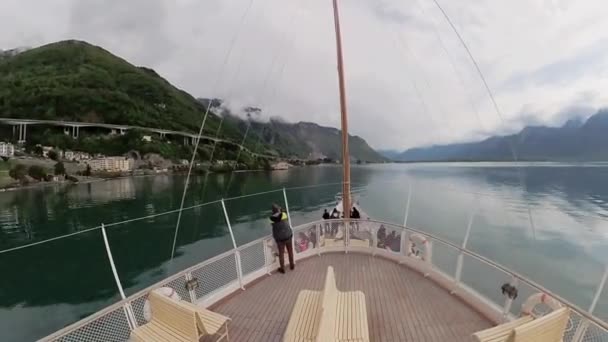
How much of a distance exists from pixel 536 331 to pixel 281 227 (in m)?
4.33

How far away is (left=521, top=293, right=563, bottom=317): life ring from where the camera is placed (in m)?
3.71

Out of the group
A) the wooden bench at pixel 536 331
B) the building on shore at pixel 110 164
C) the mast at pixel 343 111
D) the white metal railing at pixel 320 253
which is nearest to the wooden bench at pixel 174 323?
the white metal railing at pixel 320 253

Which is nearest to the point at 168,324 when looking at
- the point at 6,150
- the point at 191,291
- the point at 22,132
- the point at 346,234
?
the point at 191,291

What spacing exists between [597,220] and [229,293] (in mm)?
43413

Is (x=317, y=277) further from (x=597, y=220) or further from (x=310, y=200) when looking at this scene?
(x=310, y=200)

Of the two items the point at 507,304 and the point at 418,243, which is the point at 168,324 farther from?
the point at 418,243

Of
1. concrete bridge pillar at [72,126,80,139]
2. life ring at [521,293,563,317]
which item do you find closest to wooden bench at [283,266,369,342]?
life ring at [521,293,563,317]

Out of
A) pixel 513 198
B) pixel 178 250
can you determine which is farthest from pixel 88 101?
pixel 513 198

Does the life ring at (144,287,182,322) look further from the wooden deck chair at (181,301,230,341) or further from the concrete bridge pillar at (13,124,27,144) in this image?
Result: the concrete bridge pillar at (13,124,27,144)

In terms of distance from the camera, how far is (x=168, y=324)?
384 centimetres

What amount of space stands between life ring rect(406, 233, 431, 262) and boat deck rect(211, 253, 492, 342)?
392 millimetres

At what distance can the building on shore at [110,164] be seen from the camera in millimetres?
97125

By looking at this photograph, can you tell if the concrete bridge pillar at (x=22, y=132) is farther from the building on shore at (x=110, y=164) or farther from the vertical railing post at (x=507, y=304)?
the vertical railing post at (x=507, y=304)

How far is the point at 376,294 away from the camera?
5648 millimetres
